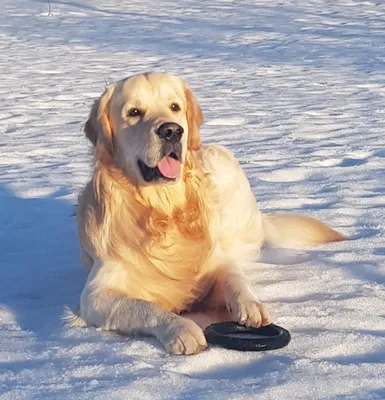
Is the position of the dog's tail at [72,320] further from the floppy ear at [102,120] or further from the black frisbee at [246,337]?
the floppy ear at [102,120]

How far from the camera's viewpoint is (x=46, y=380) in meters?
3.04

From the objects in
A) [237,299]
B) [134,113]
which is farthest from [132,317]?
[134,113]

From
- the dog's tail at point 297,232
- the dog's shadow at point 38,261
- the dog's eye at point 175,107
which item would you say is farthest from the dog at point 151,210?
the dog's tail at point 297,232

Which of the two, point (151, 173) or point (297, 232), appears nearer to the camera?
point (151, 173)

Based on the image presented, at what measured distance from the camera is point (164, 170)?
3.94 metres

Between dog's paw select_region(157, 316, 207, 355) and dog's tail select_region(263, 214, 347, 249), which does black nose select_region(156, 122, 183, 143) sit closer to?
dog's paw select_region(157, 316, 207, 355)

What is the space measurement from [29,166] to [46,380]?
3982mm

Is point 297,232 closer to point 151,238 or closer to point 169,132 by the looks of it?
point 151,238

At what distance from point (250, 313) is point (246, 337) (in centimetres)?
24

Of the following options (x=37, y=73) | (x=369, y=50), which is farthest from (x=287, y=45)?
(x=37, y=73)

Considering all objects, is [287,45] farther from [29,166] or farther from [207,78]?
[29,166]

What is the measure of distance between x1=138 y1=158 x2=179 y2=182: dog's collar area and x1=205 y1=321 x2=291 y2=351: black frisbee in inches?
30.0

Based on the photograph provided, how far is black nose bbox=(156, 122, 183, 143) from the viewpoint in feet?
12.6

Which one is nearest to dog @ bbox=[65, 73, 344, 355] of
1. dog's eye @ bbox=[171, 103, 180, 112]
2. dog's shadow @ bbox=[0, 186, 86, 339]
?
dog's eye @ bbox=[171, 103, 180, 112]
